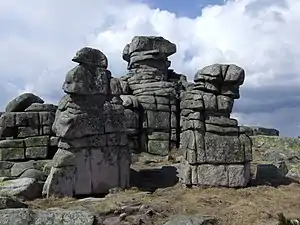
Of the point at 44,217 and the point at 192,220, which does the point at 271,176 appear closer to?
the point at 192,220

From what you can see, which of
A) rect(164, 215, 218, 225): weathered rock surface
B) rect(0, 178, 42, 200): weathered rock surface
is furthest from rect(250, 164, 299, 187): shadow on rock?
rect(0, 178, 42, 200): weathered rock surface

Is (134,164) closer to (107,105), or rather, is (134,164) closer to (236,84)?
(107,105)

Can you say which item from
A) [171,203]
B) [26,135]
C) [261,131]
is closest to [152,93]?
[26,135]

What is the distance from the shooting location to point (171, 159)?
58.7ft

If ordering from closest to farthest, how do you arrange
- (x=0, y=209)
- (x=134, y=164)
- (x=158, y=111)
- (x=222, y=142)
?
(x=0, y=209) < (x=222, y=142) < (x=134, y=164) < (x=158, y=111)

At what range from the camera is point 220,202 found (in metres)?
12.8

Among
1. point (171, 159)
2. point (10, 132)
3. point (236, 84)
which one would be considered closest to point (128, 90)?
point (171, 159)

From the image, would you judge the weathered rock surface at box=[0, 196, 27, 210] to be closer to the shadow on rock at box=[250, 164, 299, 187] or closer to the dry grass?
the dry grass

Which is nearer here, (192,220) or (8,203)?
(192,220)

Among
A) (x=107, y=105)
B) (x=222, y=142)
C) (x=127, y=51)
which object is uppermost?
(x=127, y=51)

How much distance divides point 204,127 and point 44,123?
565 centimetres

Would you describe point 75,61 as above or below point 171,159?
above

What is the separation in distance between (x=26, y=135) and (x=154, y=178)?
14.5 ft

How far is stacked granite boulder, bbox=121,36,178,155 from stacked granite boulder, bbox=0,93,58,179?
2.94m
